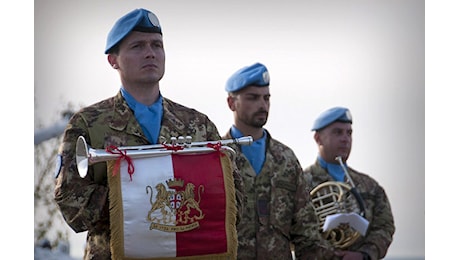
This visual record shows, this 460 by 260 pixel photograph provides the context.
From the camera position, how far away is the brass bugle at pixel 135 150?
4.89 metres

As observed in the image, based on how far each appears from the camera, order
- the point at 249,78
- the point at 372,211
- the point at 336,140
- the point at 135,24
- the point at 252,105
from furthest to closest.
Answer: the point at 336,140, the point at 372,211, the point at 249,78, the point at 252,105, the point at 135,24

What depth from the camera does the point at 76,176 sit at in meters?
5.07

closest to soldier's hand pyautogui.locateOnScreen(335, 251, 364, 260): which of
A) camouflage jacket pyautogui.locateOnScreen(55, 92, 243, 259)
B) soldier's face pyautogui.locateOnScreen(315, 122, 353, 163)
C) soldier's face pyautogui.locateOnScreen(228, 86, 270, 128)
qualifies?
soldier's face pyautogui.locateOnScreen(315, 122, 353, 163)

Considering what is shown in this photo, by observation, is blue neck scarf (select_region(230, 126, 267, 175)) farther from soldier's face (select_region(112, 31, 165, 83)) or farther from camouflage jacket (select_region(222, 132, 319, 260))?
soldier's face (select_region(112, 31, 165, 83))

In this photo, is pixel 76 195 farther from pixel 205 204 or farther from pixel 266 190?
pixel 266 190

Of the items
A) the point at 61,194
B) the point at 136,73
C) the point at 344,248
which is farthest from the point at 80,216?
the point at 344,248

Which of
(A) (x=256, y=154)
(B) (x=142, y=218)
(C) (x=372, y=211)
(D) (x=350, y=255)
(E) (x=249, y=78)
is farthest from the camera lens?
(C) (x=372, y=211)

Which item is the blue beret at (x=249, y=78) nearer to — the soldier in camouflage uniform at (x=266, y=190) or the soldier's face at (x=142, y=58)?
the soldier in camouflage uniform at (x=266, y=190)

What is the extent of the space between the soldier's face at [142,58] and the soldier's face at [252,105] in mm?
2186

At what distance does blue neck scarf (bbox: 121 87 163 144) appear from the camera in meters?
5.33

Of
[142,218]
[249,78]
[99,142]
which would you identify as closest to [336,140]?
[249,78]

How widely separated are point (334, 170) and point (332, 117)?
0.53 m

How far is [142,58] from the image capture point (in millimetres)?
5273

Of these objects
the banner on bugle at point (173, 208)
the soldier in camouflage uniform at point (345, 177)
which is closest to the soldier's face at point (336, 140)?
the soldier in camouflage uniform at point (345, 177)
